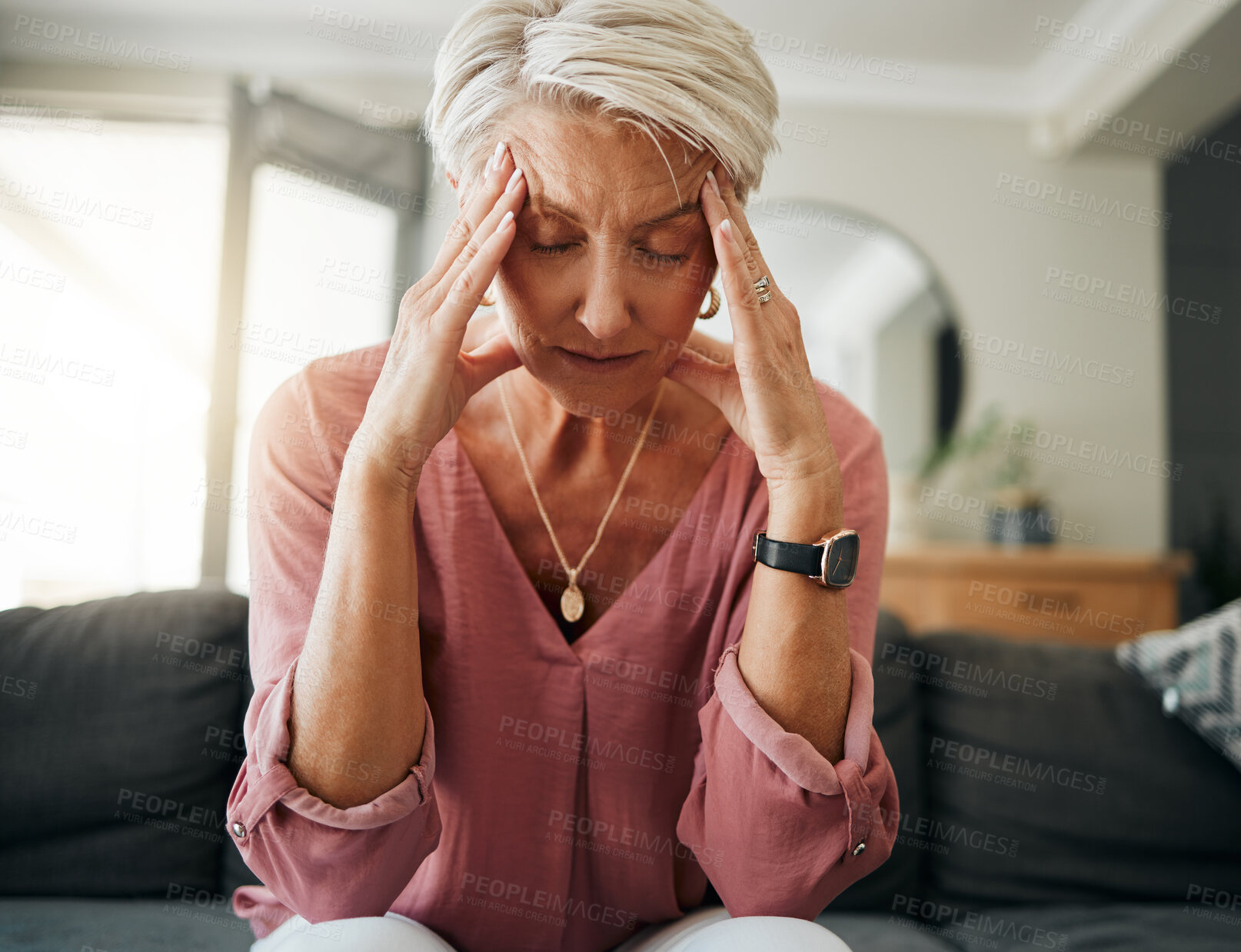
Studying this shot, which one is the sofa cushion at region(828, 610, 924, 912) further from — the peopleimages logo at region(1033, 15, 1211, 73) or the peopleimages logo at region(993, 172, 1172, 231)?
the peopleimages logo at region(993, 172, 1172, 231)

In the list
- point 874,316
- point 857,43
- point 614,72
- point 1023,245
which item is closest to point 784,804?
point 614,72

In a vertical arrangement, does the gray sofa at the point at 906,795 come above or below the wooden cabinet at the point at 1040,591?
below

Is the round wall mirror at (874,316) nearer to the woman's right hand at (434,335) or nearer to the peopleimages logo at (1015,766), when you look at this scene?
the peopleimages logo at (1015,766)

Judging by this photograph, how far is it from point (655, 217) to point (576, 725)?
590mm

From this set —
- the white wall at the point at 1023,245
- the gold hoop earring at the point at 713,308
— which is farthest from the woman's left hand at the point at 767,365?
the white wall at the point at 1023,245

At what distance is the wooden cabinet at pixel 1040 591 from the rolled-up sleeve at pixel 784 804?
2.27 metres

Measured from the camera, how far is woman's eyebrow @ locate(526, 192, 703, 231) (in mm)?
832

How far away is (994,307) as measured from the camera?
380cm

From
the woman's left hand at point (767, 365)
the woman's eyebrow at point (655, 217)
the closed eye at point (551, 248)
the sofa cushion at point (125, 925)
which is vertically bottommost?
the sofa cushion at point (125, 925)

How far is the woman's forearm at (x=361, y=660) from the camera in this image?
2.66 feet

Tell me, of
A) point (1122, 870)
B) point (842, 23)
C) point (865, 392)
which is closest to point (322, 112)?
point (842, 23)

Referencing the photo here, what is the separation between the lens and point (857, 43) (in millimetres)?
3557

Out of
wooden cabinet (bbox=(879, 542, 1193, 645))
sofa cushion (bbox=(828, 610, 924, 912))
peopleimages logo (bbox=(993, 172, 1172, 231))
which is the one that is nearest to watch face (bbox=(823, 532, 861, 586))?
sofa cushion (bbox=(828, 610, 924, 912))

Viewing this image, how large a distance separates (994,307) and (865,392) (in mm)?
770
